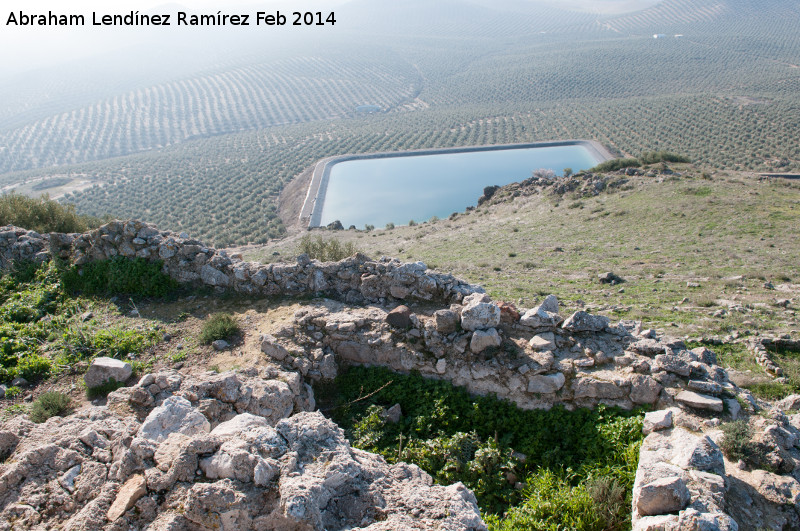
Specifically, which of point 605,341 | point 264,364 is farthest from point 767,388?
point 264,364

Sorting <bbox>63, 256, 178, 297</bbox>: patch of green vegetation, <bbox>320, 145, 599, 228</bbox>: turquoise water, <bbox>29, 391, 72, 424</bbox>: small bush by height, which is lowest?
<bbox>320, 145, 599, 228</bbox>: turquoise water

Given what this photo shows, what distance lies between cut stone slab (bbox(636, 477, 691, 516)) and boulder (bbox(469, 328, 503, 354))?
282 cm

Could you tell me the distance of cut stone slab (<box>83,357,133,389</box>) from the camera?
22.8ft

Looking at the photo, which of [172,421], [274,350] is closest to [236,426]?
[172,421]

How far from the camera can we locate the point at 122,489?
4359 mm

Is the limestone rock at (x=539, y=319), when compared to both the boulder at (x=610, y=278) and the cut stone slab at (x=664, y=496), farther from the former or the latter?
the boulder at (x=610, y=278)

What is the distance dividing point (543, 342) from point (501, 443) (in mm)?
1576

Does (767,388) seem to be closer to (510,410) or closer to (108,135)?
(510,410)

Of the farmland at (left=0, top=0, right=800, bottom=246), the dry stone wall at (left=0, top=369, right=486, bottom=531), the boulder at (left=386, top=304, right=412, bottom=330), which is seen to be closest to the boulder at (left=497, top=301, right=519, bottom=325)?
the boulder at (left=386, top=304, right=412, bottom=330)

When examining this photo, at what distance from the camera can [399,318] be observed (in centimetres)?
766

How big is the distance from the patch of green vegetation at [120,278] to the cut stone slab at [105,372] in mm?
2661

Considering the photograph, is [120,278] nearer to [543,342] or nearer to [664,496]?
[543,342]

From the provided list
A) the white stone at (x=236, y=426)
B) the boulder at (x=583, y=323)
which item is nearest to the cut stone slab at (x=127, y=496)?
the white stone at (x=236, y=426)

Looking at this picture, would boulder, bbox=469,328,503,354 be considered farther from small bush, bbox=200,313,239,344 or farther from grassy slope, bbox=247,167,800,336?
grassy slope, bbox=247,167,800,336
